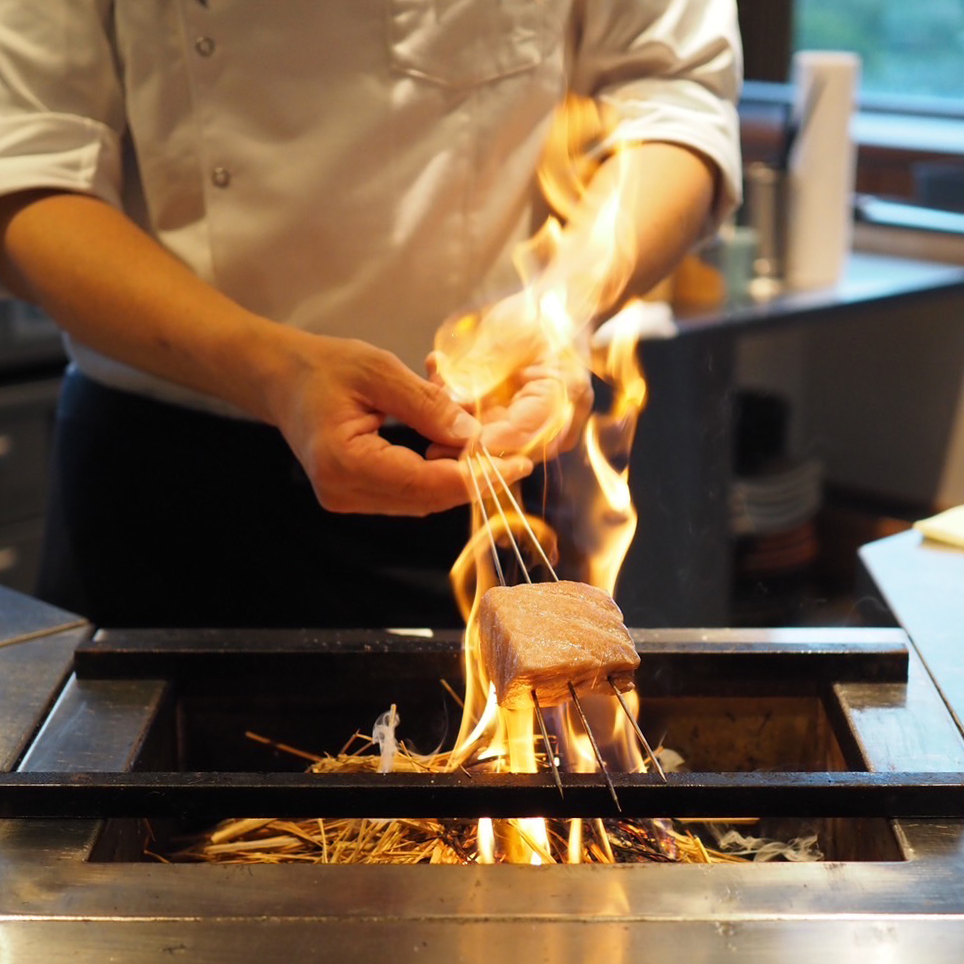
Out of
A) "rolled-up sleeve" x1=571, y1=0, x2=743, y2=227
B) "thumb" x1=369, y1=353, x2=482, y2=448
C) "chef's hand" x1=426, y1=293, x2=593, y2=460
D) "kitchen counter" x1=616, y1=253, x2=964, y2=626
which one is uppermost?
"rolled-up sleeve" x1=571, y1=0, x2=743, y2=227

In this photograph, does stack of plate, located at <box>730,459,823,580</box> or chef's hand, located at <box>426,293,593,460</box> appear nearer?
chef's hand, located at <box>426,293,593,460</box>

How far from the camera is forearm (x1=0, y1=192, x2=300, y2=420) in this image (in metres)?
1.42

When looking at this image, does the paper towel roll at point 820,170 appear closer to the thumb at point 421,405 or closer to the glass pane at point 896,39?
the glass pane at point 896,39

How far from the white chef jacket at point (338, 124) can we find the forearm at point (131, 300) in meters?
0.06

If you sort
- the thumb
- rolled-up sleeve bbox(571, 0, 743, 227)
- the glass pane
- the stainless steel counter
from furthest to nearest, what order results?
the glass pane
rolled-up sleeve bbox(571, 0, 743, 227)
the thumb
the stainless steel counter

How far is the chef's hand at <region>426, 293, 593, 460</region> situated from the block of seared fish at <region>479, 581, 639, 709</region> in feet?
0.73

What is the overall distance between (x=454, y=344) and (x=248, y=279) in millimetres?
299

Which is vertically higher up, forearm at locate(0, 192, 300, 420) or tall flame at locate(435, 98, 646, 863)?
forearm at locate(0, 192, 300, 420)

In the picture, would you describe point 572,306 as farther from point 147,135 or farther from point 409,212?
point 147,135

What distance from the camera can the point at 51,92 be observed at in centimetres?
155

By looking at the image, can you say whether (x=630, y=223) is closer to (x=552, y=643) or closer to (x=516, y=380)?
(x=516, y=380)

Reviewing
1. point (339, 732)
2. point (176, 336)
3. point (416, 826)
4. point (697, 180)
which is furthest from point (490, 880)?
point (697, 180)

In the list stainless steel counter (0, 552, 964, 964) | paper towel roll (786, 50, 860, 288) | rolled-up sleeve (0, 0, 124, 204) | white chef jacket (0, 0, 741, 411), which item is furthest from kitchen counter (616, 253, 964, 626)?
rolled-up sleeve (0, 0, 124, 204)

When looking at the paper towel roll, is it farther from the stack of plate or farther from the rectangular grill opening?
the rectangular grill opening
